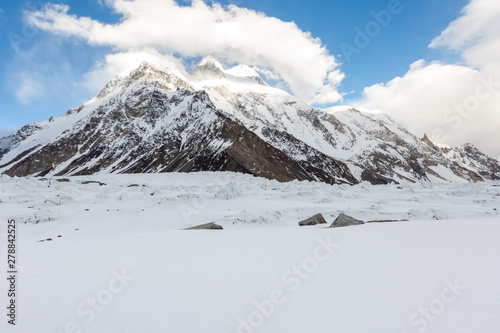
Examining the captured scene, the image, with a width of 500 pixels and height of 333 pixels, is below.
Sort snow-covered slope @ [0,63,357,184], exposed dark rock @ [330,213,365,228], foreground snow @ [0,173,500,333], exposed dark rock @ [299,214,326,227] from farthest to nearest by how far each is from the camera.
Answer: snow-covered slope @ [0,63,357,184] < exposed dark rock @ [299,214,326,227] < exposed dark rock @ [330,213,365,228] < foreground snow @ [0,173,500,333]

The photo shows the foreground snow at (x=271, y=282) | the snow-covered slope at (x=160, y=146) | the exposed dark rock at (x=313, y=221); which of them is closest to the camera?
the foreground snow at (x=271, y=282)

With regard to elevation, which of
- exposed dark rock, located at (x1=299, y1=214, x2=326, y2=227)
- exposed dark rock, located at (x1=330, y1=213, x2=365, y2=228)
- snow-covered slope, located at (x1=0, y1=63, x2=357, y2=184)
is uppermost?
snow-covered slope, located at (x1=0, y1=63, x2=357, y2=184)

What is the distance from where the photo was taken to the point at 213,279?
358 centimetres

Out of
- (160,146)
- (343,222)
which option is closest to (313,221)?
(343,222)

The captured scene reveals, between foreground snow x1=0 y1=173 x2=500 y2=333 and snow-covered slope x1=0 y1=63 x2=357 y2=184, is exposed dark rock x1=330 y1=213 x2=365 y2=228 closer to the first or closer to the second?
foreground snow x1=0 y1=173 x2=500 y2=333

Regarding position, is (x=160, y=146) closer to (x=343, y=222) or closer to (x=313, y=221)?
(x=313, y=221)

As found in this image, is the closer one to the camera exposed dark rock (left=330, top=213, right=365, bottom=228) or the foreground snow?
the foreground snow

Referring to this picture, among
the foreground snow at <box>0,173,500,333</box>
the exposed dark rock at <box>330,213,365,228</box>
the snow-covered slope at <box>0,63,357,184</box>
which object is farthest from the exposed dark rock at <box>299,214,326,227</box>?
the snow-covered slope at <box>0,63,357,184</box>

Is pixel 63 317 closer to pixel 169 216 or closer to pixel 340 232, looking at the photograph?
pixel 340 232

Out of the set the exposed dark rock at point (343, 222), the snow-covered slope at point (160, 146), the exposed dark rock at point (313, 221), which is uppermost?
the snow-covered slope at point (160, 146)

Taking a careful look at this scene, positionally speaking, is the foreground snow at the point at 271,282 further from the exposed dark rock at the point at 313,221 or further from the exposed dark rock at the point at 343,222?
the exposed dark rock at the point at 313,221

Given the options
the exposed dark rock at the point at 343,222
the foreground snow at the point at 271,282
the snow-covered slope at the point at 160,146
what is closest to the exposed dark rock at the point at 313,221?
the exposed dark rock at the point at 343,222

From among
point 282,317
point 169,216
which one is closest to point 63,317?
point 282,317

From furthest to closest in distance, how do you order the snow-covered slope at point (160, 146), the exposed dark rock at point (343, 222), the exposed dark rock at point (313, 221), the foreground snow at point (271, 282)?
the snow-covered slope at point (160, 146), the exposed dark rock at point (313, 221), the exposed dark rock at point (343, 222), the foreground snow at point (271, 282)
